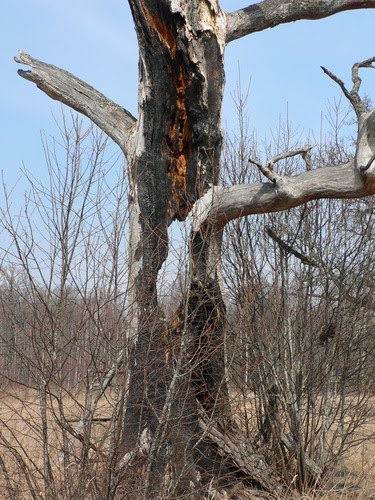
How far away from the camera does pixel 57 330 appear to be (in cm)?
412

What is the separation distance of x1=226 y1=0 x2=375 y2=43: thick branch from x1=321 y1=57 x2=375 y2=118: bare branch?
1.87 ft

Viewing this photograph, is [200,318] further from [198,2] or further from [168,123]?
[198,2]

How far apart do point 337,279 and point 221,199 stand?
1840mm

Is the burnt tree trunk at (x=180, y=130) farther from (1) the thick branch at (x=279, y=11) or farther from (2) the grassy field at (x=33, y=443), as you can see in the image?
Answer: (2) the grassy field at (x=33, y=443)

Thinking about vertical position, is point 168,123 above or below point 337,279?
above

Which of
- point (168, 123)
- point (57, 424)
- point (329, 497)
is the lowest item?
point (329, 497)

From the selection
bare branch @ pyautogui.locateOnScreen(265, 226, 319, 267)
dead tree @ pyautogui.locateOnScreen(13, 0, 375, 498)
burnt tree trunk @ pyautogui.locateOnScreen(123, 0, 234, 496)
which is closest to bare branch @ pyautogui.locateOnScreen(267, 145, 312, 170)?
dead tree @ pyautogui.locateOnScreen(13, 0, 375, 498)

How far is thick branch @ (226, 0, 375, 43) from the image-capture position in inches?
246

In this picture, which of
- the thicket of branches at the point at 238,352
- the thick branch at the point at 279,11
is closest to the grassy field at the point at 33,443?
the thicket of branches at the point at 238,352

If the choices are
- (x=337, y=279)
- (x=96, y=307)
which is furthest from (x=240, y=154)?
(x=96, y=307)

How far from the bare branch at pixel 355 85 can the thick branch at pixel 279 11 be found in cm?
57

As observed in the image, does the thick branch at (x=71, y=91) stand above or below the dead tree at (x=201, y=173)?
above

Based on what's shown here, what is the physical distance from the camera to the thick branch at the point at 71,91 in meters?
6.47

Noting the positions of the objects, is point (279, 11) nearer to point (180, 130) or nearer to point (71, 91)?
point (180, 130)
